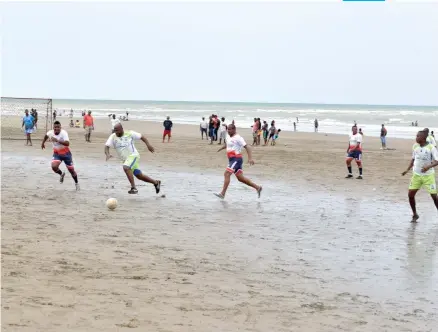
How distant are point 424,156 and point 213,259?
531 centimetres

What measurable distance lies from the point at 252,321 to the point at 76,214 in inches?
235

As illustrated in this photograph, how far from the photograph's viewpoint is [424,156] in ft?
37.7

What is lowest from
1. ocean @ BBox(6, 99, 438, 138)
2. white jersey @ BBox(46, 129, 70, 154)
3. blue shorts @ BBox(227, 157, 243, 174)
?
ocean @ BBox(6, 99, 438, 138)

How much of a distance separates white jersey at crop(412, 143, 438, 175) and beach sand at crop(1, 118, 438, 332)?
3.38 feet

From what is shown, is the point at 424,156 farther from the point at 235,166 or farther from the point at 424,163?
the point at 235,166

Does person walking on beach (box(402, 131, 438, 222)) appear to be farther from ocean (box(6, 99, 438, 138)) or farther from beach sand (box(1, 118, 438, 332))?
ocean (box(6, 99, 438, 138))

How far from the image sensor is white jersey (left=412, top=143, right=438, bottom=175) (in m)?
11.4

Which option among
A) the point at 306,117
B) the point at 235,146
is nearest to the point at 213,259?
the point at 235,146

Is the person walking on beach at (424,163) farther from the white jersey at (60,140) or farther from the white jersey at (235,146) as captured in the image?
the white jersey at (60,140)

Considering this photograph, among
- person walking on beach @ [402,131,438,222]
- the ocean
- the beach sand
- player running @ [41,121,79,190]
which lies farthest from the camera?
the ocean

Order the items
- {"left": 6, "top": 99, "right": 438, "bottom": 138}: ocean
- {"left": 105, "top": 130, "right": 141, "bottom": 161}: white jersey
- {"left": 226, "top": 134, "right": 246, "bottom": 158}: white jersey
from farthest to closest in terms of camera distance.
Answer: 1. {"left": 6, "top": 99, "right": 438, "bottom": 138}: ocean
2. {"left": 226, "top": 134, "right": 246, "bottom": 158}: white jersey
3. {"left": 105, "top": 130, "right": 141, "bottom": 161}: white jersey

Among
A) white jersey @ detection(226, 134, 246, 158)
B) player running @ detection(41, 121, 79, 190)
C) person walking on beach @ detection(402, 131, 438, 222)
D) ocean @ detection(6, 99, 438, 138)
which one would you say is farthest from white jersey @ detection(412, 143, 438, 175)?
ocean @ detection(6, 99, 438, 138)

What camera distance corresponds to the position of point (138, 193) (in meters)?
14.3

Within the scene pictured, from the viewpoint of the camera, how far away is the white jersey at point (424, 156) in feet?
37.4
